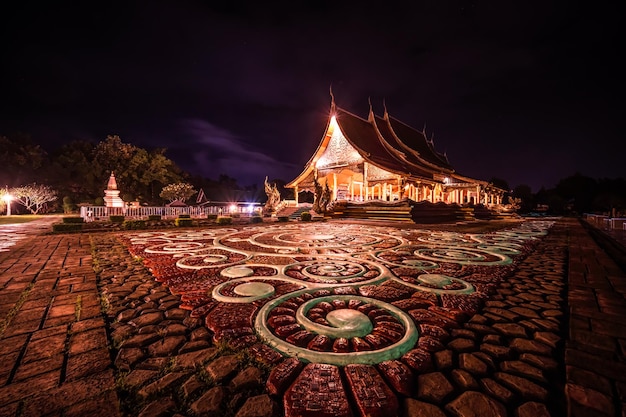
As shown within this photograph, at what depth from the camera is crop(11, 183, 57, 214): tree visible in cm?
2730

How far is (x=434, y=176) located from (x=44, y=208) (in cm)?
4449

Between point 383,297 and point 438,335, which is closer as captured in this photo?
point 438,335

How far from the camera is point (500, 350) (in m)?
1.40

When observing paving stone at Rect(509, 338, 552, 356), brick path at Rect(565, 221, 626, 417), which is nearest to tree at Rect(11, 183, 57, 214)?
paving stone at Rect(509, 338, 552, 356)

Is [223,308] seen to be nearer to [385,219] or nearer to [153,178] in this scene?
[385,219]

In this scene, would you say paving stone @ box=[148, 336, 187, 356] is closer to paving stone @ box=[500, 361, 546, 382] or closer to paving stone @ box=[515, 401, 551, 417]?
paving stone @ box=[515, 401, 551, 417]

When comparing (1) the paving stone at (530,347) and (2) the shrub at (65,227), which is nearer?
(1) the paving stone at (530,347)

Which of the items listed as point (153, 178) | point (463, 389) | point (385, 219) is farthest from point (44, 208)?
point (463, 389)

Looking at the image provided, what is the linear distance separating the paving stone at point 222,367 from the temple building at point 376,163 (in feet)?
51.8

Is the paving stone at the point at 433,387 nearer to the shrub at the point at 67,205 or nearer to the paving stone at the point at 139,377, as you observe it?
the paving stone at the point at 139,377

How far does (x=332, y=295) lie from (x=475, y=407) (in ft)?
4.29

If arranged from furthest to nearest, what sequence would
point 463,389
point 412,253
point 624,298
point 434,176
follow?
point 434,176
point 412,253
point 624,298
point 463,389

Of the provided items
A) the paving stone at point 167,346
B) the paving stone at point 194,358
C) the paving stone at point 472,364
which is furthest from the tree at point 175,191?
the paving stone at point 472,364

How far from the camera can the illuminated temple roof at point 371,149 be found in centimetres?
1831
